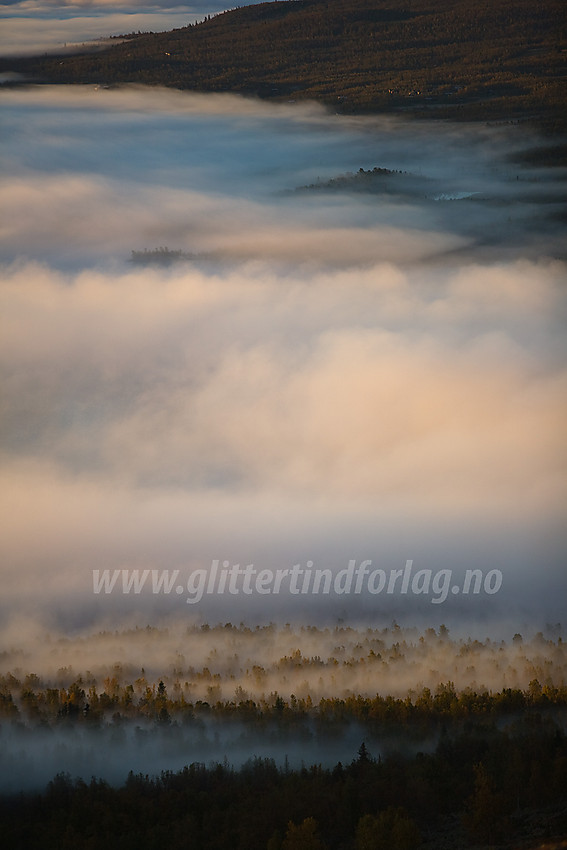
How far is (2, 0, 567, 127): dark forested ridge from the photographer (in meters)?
60.4

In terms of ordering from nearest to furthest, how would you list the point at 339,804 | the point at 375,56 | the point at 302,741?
the point at 339,804, the point at 302,741, the point at 375,56

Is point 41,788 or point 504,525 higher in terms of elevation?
point 41,788

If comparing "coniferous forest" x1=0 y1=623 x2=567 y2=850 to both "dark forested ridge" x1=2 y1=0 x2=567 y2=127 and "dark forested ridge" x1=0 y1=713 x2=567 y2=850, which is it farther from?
"dark forested ridge" x1=2 y1=0 x2=567 y2=127

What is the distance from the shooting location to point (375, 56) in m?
63.5

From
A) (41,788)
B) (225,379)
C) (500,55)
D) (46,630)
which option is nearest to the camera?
(41,788)

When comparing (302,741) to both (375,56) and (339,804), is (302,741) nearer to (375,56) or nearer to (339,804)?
(339,804)

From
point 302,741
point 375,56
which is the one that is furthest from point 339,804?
point 375,56

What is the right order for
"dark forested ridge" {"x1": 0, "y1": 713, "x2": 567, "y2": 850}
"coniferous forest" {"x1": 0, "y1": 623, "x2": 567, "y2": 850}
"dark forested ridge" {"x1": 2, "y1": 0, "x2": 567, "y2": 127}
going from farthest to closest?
"dark forested ridge" {"x1": 2, "y1": 0, "x2": 567, "y2": 127} < "coniferous forest" {"x1": 0, "y1": 623, "x2": 567, "y2": 850} < "dark forested ridge" {"x1": 0, "y1": 713, "x2": 567, "y2": 850}

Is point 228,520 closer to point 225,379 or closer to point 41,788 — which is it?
point 225,379

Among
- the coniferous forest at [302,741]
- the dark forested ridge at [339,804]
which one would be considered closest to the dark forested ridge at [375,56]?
the coniferous forest at [302,741]

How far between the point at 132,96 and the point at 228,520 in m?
30.8

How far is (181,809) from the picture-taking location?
2706 cm

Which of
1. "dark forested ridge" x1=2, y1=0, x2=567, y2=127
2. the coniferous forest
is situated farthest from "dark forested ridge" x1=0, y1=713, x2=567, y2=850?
"dark forested ridge" x1=2, y1=0, x2=567, y2=127

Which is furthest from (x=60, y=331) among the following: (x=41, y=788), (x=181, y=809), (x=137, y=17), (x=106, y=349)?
(x=181, y=809)
